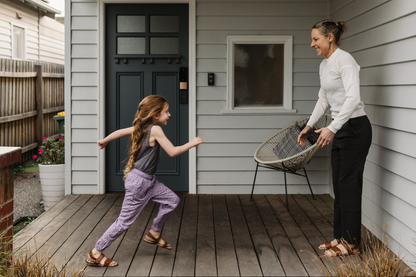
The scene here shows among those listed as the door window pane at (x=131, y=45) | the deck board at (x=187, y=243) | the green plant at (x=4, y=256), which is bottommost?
the deck board at (x=187, y=243)

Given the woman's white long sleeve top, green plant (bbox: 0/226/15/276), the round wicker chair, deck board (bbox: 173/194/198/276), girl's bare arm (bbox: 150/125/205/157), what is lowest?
deck board (bbox: 173/194/198/276)

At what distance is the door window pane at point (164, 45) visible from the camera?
195 inches

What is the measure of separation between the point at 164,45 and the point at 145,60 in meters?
0.27

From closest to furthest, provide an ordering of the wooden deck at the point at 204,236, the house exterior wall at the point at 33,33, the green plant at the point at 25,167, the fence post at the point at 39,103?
1. the wooden deck at the point at 204,236
2. the green plant at the point at 25,167
3. the fence post at the point at 39,103
4. the house exterior wall at the point at 33,33

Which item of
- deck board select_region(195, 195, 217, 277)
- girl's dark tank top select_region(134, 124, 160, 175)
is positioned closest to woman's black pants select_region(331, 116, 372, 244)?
A: deck board select_region(195, 195, 217, 277)

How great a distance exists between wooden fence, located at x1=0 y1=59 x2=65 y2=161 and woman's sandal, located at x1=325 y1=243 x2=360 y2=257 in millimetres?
5622

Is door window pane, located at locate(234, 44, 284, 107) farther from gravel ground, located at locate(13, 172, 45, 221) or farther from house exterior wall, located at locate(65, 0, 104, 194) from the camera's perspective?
gravel ground, located at locate(13, 172, 45, 221)

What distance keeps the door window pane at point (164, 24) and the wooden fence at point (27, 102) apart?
10.5 feet

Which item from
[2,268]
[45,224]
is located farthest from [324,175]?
[2,268]

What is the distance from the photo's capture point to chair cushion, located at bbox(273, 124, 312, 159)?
171 inches

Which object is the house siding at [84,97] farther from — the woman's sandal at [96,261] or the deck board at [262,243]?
the woman's sandal at [96,261]

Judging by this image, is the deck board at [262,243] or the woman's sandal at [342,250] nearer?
the deck board at [262,243]

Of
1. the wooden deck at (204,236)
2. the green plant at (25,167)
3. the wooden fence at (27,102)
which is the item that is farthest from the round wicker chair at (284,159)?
the wooden fence at (27,102)

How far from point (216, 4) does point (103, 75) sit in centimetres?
149
